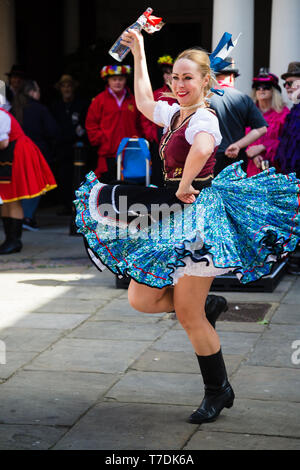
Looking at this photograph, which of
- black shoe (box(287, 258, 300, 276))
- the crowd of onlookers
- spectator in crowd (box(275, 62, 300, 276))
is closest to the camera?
the crowd of onlookers

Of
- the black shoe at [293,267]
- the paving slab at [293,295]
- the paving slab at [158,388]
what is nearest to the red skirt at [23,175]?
the black shoe at [293,267]

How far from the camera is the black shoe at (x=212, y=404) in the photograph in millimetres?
3840

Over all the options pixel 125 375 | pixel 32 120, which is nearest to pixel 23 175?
pixel 32 120

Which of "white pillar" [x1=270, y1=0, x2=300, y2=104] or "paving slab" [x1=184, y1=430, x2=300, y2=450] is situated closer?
"paving slab" [x1=184, y1=430, x2=300, y2=450]

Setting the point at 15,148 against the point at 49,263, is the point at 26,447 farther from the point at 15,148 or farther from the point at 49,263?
the point at 15,148

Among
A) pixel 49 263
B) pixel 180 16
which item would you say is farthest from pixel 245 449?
pixel 180 16

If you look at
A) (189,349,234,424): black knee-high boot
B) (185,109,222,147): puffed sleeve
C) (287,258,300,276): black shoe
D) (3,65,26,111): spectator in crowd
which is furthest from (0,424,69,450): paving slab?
(3,65,26,111): spectator in crowd

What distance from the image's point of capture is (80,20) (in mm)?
14219

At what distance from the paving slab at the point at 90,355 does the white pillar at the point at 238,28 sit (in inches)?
183

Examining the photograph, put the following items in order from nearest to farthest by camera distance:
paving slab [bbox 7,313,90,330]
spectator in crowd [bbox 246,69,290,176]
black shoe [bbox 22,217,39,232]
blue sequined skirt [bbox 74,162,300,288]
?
blue sequined skirt [bbox 74,162,300,288] → paving slab [bbox 7,313,90,330] → spectator in crowd [bbox 246,69,290,176] → black shoe [bbox 22,217,39,232]

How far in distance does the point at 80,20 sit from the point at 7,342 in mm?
9964

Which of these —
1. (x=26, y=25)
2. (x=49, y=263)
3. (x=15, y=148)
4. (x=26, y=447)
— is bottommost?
(x=49, y=263)

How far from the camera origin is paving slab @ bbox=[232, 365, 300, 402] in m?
4.23

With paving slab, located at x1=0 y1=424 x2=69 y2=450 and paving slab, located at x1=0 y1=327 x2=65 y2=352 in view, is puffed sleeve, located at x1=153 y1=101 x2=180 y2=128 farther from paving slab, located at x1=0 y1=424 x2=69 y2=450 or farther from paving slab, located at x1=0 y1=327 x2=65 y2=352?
paving slab, located at x1=0 y1=327 x2=65 y2=352
